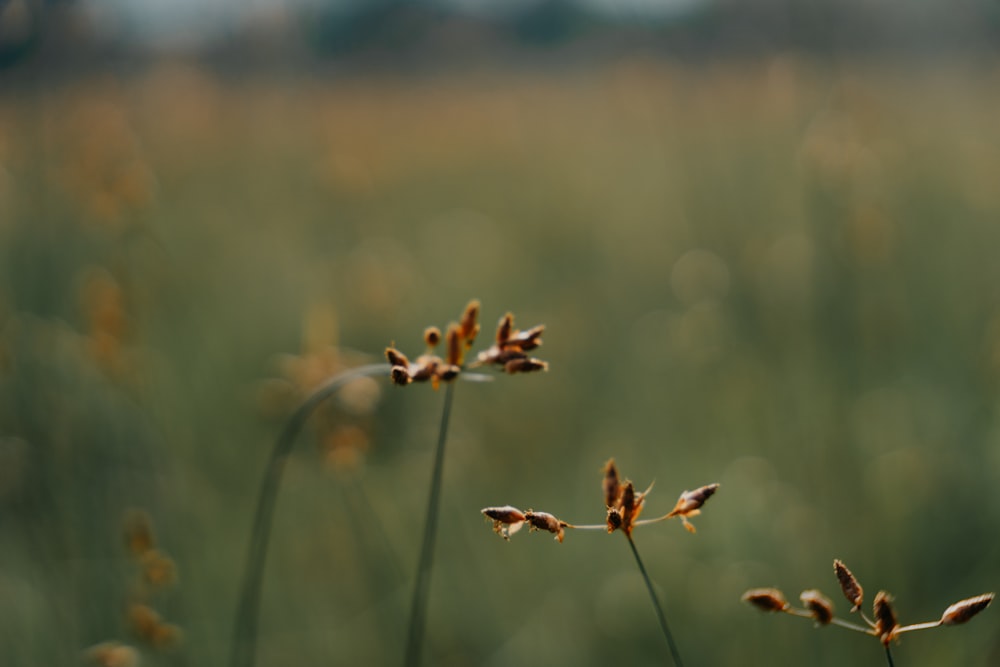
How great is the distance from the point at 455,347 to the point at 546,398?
2.13 meters

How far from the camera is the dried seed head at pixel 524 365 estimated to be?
2.57 feet

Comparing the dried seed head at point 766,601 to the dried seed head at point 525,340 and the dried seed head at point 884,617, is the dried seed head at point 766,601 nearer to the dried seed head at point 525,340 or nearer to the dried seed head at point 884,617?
the dried seed head at point 884,617

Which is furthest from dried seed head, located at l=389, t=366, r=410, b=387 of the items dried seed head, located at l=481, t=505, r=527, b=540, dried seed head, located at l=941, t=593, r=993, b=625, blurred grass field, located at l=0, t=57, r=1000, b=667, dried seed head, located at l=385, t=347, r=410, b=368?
blurred grass field, located at l=0, t=57, r=1000, b=667

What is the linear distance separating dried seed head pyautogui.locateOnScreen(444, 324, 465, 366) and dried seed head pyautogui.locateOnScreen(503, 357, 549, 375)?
0.10 meters

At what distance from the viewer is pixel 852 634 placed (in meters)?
1.75

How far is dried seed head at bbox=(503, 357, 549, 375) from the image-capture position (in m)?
0.78

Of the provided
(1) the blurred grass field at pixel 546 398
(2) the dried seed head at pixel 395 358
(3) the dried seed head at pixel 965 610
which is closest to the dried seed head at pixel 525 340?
(2) the dried seed head at pixel 395 358

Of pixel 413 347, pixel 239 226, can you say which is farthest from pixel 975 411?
pixel 239 226

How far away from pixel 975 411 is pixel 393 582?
67.3 inches

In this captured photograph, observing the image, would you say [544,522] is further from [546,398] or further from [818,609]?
[546,398]

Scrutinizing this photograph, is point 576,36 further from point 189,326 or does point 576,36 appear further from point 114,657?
point 114,657

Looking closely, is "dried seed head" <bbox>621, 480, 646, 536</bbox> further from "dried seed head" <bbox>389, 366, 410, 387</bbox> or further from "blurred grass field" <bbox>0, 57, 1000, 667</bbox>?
"blurred grass field" <bbox>0, 57, 1000, 667</bbox>

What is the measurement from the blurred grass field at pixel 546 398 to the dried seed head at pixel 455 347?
76cm

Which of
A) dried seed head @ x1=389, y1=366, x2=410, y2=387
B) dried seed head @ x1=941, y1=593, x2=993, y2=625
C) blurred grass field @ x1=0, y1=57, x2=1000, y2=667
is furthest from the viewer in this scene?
blurred grass field @ x1=0, y1=57, x2=1000, y2=667
